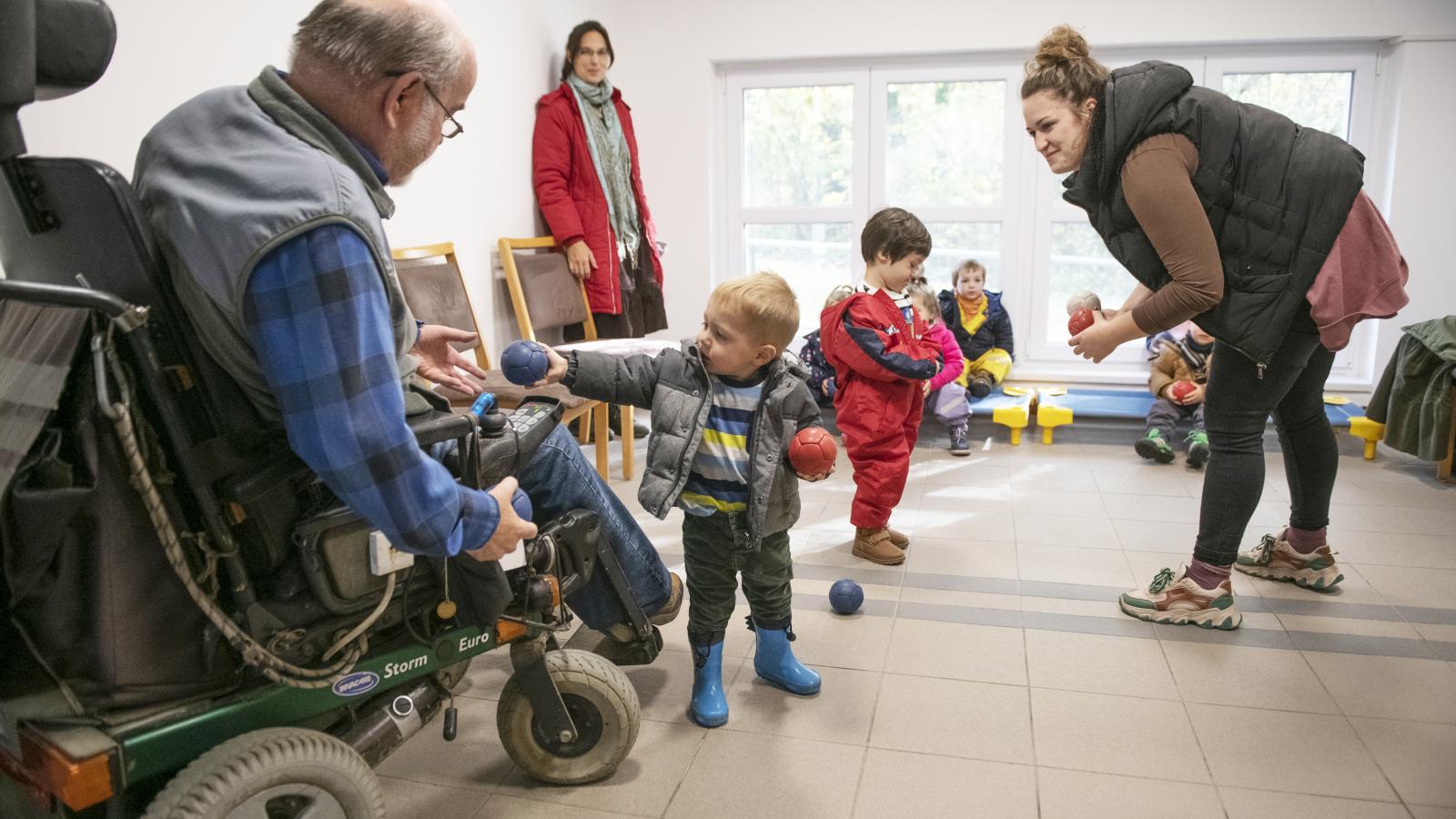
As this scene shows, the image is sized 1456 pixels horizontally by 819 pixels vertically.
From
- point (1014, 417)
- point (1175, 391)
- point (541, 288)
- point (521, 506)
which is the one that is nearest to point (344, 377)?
point (521, 506)

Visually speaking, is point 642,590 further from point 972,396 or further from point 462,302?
point 972,396

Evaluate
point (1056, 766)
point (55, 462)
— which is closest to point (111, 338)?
point (55, 462)

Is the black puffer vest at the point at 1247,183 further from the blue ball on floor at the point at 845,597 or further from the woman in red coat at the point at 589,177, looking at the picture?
the woman in red coat at the point at 589,177

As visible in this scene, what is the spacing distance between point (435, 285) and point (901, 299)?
1.40 metres

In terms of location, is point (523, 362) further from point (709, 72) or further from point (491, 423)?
point (709, 72)

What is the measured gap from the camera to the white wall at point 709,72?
3.64m

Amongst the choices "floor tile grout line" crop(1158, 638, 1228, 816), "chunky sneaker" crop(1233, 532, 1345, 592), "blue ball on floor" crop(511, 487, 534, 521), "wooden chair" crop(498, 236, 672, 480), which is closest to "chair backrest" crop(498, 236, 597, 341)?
"wooden chair" crop(498, 236, 672, 480)

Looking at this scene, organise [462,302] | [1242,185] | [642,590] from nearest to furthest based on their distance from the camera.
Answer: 1. [642,590]
2. [1242,185]
3. [462,302]

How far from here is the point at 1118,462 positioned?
4109 mm

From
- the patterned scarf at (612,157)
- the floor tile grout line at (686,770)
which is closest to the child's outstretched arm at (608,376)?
the floor tile grout line at (686,770)

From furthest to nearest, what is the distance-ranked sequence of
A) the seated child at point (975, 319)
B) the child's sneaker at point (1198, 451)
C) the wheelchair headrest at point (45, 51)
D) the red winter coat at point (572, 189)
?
the seated child at point (975, 319), the red winter coat at point (572, 189), the child's sneaker at point (1198, 451), the wheelchair headrest at point (45, 51)

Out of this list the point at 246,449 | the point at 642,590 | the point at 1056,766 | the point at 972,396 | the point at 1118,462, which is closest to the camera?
the point at 246,449

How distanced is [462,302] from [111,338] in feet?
6.97

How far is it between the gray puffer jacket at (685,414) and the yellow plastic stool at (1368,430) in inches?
124
